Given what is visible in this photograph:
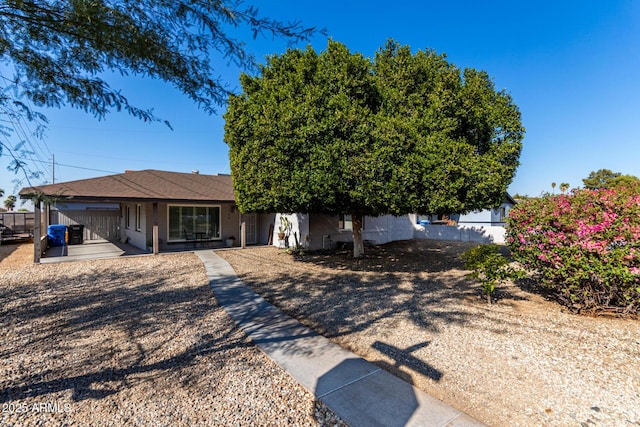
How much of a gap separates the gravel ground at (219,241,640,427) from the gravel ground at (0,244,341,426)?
1346 millimetres

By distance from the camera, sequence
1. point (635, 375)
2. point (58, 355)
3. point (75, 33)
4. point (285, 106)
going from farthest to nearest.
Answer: point (285, 106)
point (58, 355)
point (635, 375)
point (75, 33)

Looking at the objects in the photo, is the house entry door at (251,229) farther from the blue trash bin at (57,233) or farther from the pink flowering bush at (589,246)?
the pink flowering bush at (589,246)

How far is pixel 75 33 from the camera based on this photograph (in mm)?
2693

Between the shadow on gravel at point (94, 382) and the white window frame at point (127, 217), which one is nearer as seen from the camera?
the shadow on gravel at point (94, 382)

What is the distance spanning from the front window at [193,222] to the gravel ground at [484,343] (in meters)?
7.58

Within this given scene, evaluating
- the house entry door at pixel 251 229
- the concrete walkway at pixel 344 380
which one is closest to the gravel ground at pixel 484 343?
the concrete walkway at pixel 344 380

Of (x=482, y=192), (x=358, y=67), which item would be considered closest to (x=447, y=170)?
(x=482, y=192)

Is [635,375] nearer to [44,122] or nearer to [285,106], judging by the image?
[44,122]

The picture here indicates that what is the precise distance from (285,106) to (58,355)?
6473 millimetres

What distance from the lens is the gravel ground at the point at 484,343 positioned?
2742 millimetres

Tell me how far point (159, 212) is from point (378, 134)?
432 inches

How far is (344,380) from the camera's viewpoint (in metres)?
3.09

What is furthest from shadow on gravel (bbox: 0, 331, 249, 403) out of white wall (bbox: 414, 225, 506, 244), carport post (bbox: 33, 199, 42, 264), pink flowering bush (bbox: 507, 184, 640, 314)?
white wall (bbox: 414, 225, 506, 244)

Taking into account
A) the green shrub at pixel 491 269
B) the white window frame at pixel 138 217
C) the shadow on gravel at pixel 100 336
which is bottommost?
the shadow on gravel at pixel 100 336
